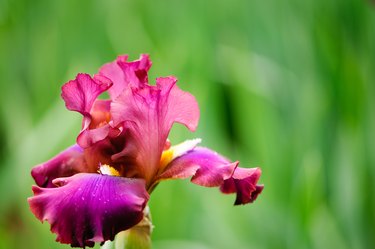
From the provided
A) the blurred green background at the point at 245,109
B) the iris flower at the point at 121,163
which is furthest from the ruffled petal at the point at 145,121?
the blurred green background at the point at 245,109

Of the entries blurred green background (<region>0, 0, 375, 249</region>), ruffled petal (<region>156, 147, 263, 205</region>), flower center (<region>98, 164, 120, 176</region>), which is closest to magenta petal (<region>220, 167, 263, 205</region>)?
ruffled petal (<region>156, 147, 263, 205</region>)

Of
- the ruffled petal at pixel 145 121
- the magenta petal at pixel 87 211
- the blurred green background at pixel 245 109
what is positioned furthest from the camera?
the blurred green background at pixel 245 109

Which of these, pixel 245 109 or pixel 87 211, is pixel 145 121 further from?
pixel 245 109

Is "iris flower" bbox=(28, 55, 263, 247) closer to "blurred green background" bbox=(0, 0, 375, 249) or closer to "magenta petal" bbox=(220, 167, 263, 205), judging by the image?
"magenta petal" bbox=(220, 167, 263, 205)

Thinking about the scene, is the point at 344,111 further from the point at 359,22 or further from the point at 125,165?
the point at 125,165

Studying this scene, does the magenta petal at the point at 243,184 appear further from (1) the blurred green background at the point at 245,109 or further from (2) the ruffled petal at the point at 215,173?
(1) the blurred green background at the point at 245,109

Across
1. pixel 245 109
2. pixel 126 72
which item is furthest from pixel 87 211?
pixel 245 109

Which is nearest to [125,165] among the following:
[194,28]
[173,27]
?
[194,28]
